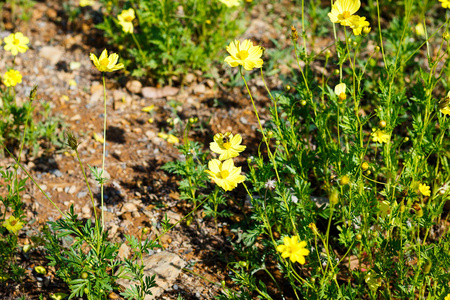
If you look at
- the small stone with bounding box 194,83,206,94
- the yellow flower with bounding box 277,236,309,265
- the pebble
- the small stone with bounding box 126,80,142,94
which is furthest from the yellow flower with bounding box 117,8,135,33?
the yellow flower with bounding box 277,236,309,265

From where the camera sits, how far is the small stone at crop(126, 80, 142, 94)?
357cm

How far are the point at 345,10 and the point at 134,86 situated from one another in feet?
6.61

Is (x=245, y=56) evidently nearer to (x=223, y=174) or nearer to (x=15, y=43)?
(x=223, y=174)

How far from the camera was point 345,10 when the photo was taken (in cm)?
211

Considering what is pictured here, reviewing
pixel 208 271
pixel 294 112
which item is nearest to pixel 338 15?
pixel 294 112

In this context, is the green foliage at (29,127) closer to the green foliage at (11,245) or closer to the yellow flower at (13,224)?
the green foliage at (11,245)

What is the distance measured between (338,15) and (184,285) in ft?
5.41

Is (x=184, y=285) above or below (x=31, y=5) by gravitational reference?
below

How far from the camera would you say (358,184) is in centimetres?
210

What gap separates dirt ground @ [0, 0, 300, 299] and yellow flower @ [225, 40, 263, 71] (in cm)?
106

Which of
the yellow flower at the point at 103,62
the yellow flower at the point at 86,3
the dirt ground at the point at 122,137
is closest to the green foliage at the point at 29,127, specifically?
the dirt ground at the point at 122,137

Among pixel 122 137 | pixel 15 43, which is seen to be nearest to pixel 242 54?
pixel 122 137

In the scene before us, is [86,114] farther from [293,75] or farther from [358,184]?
[358,184]

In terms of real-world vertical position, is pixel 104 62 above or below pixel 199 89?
above
